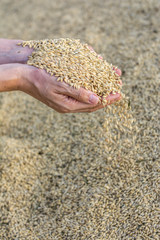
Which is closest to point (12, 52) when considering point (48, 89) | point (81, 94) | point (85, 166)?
point (48, 89)

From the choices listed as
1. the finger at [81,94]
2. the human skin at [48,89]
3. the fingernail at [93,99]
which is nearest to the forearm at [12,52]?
the human skin at [48,89]

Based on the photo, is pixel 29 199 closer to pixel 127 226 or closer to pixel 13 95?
pixel 127 226

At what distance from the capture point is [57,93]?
2.17 m

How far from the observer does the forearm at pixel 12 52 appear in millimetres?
2496

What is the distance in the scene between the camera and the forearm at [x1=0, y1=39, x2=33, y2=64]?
2.50m

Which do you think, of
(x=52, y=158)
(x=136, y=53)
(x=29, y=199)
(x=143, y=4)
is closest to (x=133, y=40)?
(x=136, y=53)

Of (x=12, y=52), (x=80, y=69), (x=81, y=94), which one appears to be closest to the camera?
(x=81, y=94)

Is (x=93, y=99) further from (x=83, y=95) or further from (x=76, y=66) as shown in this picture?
(x=76, y=66)

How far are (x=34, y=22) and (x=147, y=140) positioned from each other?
10.0ft

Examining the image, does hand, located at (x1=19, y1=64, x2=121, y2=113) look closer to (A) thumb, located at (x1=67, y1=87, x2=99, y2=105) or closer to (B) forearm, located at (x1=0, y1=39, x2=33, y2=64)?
(A) thumb, located at (x1=67, y1=87, x2=99, y2=105)

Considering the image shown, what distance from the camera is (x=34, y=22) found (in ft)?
15.4

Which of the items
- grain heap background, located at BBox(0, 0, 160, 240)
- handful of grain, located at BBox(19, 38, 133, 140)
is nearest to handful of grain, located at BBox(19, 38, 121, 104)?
handful of grain, located at BBox(19, 38, 133, 140)

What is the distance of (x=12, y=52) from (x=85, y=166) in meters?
1.21

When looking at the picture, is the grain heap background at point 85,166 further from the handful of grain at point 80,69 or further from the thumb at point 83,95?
the thumb at point 83,95
